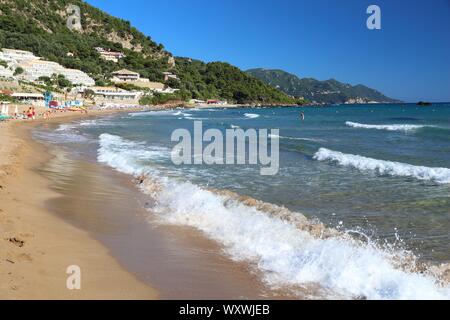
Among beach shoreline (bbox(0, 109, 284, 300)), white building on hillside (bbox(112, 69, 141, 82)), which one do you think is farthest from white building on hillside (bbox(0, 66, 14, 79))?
beach shoreline (bbox(0, 109, 284, 300))

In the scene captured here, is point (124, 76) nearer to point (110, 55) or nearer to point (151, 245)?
point (110, 55)

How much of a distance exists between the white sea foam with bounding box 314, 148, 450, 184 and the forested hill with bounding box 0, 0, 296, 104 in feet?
344

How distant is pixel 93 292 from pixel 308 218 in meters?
4.85

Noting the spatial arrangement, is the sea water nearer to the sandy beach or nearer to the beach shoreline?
the beach shoreline

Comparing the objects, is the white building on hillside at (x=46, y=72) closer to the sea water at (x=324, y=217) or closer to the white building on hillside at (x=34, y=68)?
the white building on hillside at (x=34, y=68)

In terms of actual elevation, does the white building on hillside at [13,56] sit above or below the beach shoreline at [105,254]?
above

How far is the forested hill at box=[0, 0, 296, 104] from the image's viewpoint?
12006 centimetres

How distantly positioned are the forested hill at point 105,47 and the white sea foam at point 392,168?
344ft

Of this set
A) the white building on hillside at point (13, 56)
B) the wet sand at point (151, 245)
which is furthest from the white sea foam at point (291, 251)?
the white building on hillside at point (13, 56)

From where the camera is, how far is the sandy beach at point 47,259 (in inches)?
191

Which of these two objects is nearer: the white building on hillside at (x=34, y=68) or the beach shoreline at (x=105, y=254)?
the beach shoreline at (x=105, y=254)

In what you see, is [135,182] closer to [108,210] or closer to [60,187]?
[60,187]
